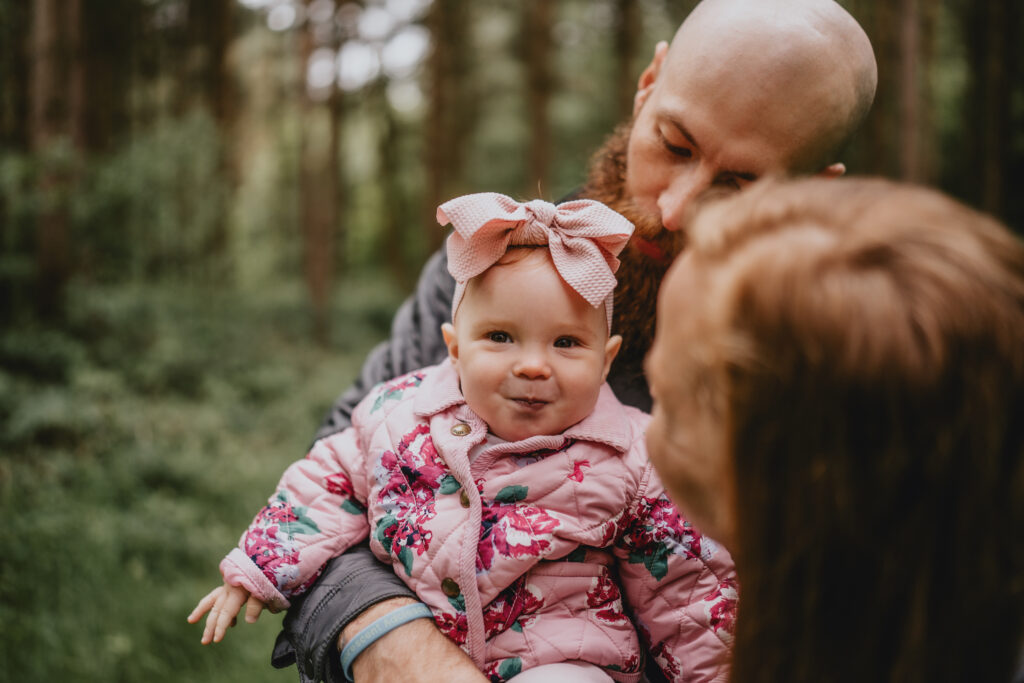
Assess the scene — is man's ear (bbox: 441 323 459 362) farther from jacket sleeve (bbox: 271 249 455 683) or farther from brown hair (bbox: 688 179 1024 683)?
brown hair (bbox: 688 179 1024 683)

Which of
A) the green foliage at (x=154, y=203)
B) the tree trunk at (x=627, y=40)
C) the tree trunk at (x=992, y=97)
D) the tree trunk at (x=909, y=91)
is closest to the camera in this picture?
the green foliage at (x=154, y=203)

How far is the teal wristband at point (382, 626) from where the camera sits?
1832 millimetres

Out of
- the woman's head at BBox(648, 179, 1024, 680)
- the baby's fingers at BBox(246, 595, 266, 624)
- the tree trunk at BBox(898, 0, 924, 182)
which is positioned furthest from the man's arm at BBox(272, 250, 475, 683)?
the tree trunk at BBox(898, 0, 924, 182)

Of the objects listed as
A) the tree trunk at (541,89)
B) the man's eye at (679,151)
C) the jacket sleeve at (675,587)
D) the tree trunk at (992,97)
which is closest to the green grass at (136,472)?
the jacket sleeve at (675,587)

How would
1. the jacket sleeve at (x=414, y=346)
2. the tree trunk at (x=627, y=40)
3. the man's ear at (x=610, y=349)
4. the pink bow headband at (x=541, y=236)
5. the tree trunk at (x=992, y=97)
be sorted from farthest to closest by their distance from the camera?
the tree trunk at (x=627, y=40) < the tree trunk at (x=992, y=97) < the jacket sleeve at (x=414, y=346) < the man's ear at (x=610, y=349) < the pink bow headband at (x=541, y=236)

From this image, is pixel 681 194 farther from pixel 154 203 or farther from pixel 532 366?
pixel 154 203

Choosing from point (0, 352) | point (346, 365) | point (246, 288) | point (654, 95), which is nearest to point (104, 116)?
point (246, 288)

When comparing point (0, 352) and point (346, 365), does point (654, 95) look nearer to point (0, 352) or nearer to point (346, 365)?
point (0, 352)

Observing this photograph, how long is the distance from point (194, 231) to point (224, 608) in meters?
9.35

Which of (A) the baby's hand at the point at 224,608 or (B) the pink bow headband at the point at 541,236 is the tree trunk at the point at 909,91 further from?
(A) the baby's hand at the point at 224,608

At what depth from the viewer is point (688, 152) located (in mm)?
2154

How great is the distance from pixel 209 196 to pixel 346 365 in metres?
A: 4.15

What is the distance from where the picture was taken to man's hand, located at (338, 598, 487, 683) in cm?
174

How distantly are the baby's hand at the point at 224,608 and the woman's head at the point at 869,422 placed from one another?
134 centimetres
